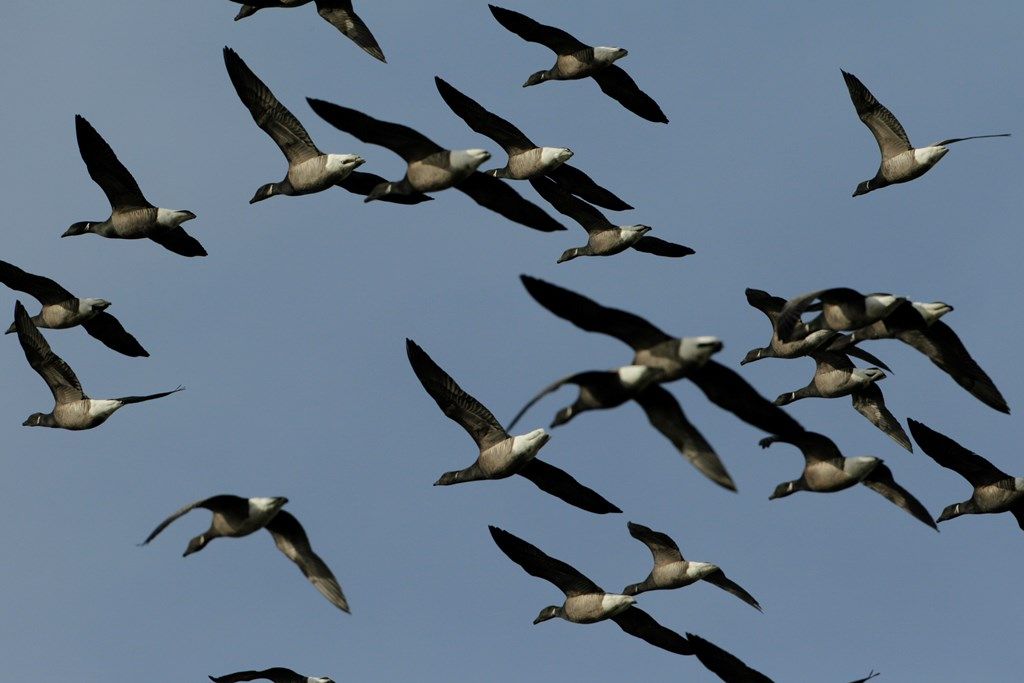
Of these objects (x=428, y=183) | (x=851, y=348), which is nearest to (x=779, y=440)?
(x=851, y=348)

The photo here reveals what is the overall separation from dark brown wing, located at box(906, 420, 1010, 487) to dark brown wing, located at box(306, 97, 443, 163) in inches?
447

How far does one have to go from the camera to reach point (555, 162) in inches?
1556

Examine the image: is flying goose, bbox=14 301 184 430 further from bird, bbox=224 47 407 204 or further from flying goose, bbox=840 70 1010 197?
flying goose, bbox=840 70 1010 197

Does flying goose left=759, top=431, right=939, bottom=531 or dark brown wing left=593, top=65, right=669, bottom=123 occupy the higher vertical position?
dark brown wing left=593, top=65, right=669, bottom=123

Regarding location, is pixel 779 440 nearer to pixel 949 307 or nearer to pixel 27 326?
pixel 949 307

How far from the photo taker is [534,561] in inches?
1518

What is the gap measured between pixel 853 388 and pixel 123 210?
51.0 ft

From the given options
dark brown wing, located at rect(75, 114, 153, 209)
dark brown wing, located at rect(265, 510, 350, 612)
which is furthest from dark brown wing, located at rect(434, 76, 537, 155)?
dark brown wing, located at rect(265, 510, 350, 612)

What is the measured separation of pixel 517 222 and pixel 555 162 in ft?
6.29

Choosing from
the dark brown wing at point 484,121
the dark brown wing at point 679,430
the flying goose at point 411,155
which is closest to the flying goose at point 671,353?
the dark brown wing at point 679,430

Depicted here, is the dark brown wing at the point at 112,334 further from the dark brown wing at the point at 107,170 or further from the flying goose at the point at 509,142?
the flying goose at the point at 509,142

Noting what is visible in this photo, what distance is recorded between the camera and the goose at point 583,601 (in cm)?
3847

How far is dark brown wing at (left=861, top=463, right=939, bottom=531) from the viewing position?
125ft

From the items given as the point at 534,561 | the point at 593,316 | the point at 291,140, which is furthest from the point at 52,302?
the point at 593,316
